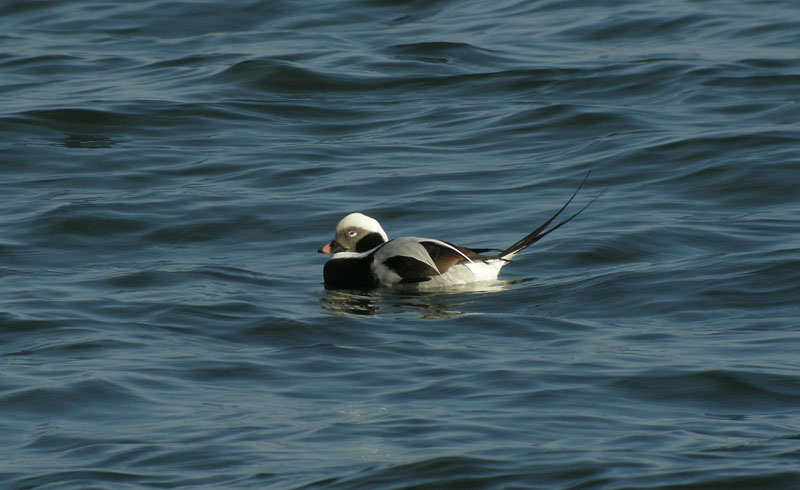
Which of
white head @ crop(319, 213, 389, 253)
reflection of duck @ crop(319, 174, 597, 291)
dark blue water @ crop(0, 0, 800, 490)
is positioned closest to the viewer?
dark blue water @ crop(0, 0, 800, 490)

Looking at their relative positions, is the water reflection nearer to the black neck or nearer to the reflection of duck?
the reflection of duck

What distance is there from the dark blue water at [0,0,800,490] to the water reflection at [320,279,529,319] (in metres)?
0.06

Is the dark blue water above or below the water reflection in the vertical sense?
above

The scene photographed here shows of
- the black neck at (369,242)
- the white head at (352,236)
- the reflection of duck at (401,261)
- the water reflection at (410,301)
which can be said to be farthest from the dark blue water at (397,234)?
the black neck at (369,242)

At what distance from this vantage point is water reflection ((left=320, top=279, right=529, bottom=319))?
8.19m

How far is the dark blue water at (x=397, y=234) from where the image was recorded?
546 centimetres

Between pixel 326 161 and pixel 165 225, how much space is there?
2.30m

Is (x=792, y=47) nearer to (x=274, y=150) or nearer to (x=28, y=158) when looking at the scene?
(x=274, y=150)

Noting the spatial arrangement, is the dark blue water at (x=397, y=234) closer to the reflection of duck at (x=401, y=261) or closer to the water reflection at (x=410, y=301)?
the water reflection at (x=410, y=301)

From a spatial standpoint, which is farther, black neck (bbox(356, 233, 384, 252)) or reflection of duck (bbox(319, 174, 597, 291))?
black neck (bbox(356, 233, 384, 252))

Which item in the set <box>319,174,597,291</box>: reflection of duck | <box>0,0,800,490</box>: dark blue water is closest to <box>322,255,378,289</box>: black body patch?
<box>319,174,597,291</box>: reflection of duck

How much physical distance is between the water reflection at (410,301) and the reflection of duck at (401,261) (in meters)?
0.06

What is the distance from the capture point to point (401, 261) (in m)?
8.72

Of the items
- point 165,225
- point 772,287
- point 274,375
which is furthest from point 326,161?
point 274,375
